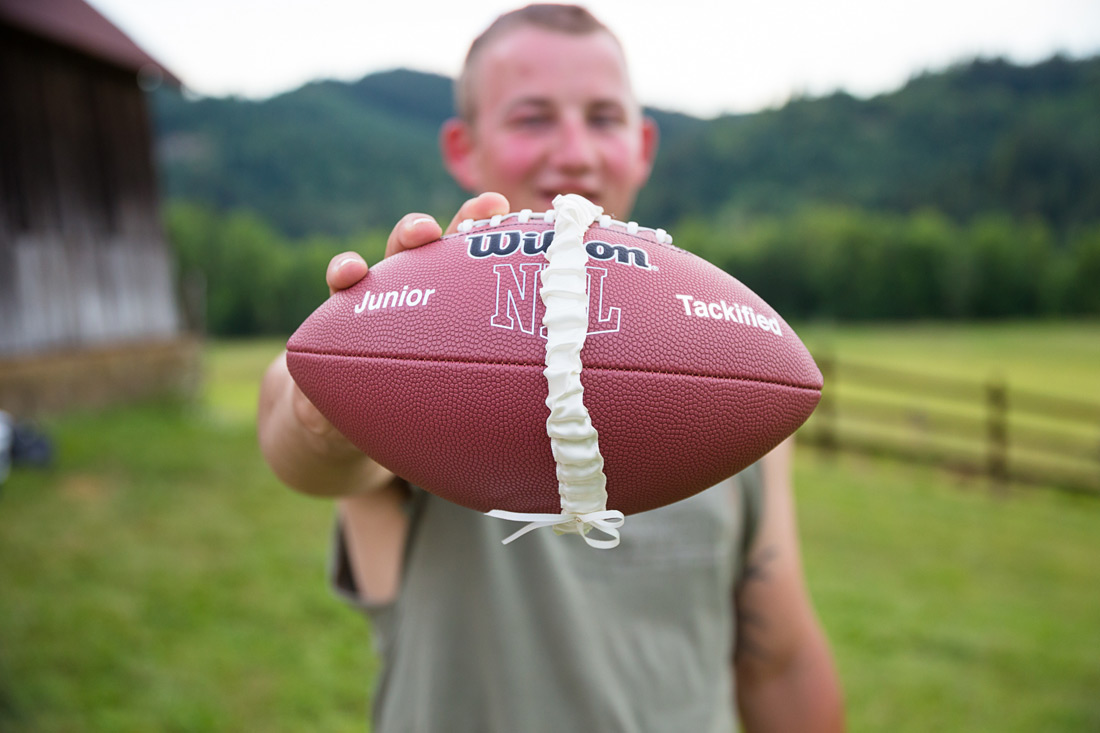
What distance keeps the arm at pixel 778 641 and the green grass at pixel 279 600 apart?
2.33 metres

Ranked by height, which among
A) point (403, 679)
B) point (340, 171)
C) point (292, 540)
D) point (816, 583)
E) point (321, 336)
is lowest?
point (816, 583)

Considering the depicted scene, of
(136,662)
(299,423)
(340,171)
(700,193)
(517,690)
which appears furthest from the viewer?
(340,171)

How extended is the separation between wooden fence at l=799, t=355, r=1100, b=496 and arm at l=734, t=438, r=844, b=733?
6.95 m

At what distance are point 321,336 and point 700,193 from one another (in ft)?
85.9

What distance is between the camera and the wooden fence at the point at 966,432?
26.7ft

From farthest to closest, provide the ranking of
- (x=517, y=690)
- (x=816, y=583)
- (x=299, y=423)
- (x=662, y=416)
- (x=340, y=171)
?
(x=340, y=171)
(x=816, y=583)
(x=517, y=690)
(x=299, y=423)
(x=662, y=416)

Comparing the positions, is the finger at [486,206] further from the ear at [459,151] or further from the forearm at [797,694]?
the forearm at [797,694]

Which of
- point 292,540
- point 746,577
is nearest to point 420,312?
point 746,577

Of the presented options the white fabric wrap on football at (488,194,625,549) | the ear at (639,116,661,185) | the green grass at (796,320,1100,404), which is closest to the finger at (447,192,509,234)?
the white fabric wrap on football at (488,194,625,549)

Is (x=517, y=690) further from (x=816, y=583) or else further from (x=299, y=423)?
(x=816, y=583)

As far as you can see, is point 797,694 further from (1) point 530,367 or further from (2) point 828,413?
(2) point 828,413

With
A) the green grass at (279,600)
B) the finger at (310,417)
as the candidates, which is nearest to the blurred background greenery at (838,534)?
the green grass at (279,600)

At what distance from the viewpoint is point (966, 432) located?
10.5 metres

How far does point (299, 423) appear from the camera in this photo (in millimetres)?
956
